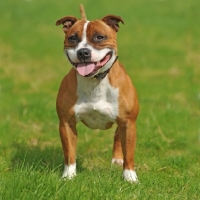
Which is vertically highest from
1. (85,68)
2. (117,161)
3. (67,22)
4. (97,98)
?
(67,22)

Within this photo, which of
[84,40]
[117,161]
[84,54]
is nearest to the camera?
[84,54]

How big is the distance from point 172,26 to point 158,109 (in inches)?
358

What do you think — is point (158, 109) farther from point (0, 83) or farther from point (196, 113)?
point (0, 83)

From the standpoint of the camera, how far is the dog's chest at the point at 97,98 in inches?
210

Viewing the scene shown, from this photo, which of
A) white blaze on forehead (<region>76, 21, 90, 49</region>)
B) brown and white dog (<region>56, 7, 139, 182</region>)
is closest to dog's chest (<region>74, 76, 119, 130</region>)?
brown and white dog (<region>56, 7, 139, 182</region>)

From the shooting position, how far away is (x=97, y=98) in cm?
538

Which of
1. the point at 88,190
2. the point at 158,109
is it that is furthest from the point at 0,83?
the point at 88,190

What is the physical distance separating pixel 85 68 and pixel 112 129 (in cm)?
306

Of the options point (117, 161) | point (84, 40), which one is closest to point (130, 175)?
point (117, 161)

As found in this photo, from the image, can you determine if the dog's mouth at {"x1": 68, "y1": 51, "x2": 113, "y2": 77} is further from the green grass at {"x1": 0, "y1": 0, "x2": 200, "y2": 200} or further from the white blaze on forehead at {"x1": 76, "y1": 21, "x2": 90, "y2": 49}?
the green grass at {"x1": 0, "y1": 0, "x2": 200, "y2": 200}

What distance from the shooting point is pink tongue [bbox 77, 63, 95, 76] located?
5043mm

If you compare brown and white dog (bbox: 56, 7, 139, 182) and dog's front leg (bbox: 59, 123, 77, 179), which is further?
dog's front leg (bbox: 59, 123, 77, 179)

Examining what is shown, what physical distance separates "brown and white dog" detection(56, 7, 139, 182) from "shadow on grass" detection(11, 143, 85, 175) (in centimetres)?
53

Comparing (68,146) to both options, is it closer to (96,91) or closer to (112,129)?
(96,91)
